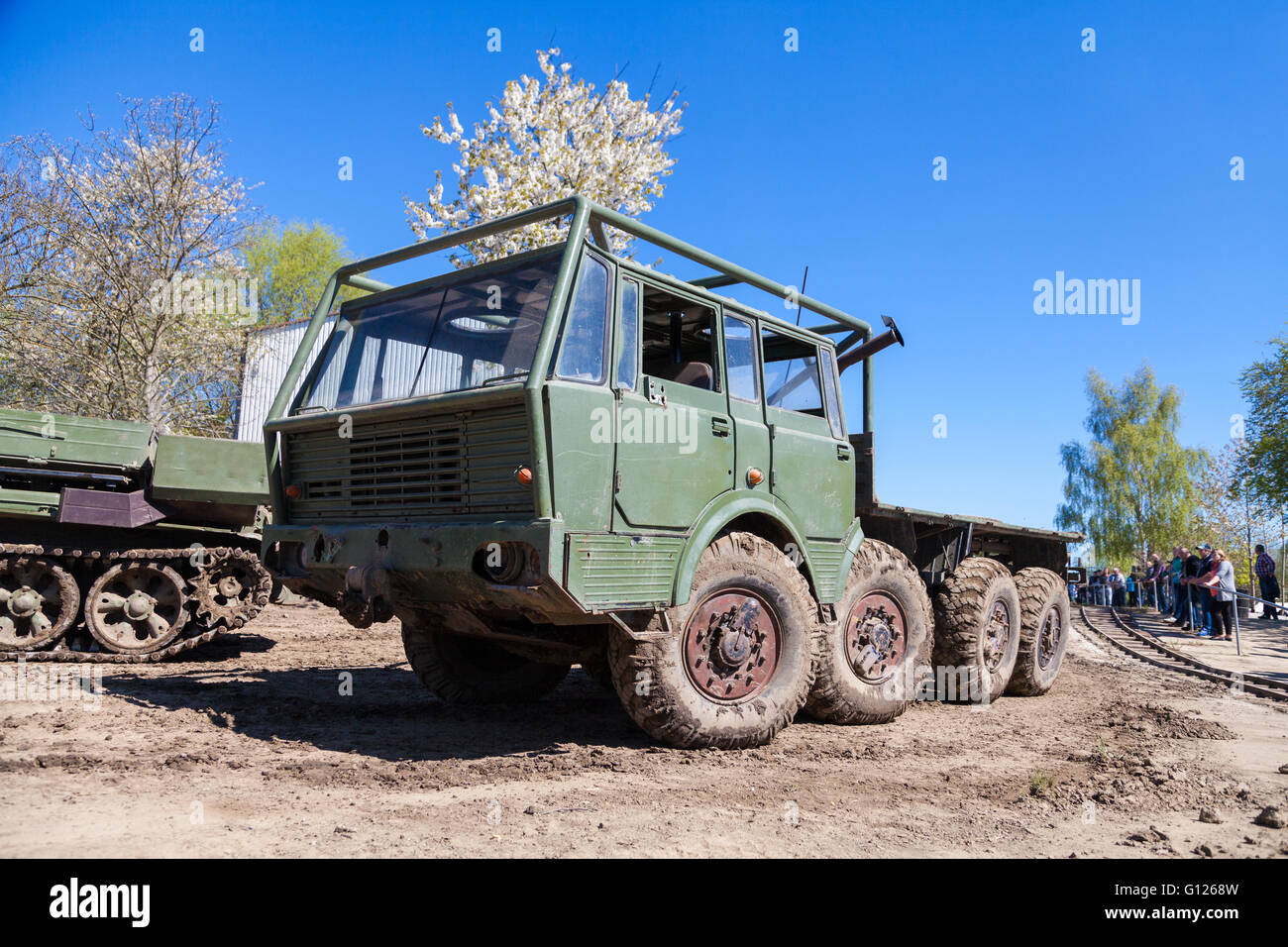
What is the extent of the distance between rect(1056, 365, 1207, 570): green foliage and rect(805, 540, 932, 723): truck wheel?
47448 mm

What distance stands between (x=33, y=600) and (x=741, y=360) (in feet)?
26.3

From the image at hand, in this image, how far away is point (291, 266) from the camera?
34.9 meters

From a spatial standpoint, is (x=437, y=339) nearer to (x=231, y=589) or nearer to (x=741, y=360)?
(x=741, y=360)

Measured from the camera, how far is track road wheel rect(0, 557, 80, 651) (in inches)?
383

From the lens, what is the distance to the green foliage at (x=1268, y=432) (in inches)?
1006

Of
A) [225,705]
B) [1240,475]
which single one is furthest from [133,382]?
[1240,475]

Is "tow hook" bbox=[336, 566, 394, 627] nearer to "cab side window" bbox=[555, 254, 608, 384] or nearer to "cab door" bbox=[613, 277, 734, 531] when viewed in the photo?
"cab door" bbox=[613, 277, 734, 531]

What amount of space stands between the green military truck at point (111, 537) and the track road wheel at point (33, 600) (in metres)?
0.01

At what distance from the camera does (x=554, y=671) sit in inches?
288

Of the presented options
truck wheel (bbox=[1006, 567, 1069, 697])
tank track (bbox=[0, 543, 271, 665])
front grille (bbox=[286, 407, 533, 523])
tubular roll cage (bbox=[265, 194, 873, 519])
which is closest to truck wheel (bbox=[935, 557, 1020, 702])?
truck wheel (bbox=[1006, 567, 1069, 697])

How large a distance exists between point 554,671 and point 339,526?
2392 millimetres

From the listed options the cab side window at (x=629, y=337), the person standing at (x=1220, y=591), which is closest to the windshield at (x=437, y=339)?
the cab side window at (x=629, y=337)

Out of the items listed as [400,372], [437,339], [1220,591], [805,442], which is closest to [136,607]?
[400,372]
